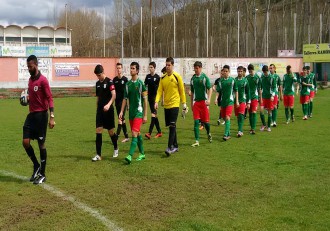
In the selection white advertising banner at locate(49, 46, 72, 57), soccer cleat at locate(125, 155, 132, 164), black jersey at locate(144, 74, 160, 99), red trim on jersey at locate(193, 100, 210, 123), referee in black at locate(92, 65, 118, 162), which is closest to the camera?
soccer cleat at locate(125, 155, 132, 164)

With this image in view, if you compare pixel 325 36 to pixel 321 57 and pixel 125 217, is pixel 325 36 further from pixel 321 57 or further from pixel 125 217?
pixel 125 217

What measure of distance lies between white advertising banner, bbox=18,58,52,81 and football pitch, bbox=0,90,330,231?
22706 mm

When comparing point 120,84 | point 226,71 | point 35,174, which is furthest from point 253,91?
point 35,174

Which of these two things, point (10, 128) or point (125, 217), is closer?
point (125, 217)

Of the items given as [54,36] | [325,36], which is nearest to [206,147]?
[325,36]

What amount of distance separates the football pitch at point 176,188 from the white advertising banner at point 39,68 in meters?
22.7

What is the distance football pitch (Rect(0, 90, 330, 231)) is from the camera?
5.34 meters

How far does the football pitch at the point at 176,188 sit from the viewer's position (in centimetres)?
534

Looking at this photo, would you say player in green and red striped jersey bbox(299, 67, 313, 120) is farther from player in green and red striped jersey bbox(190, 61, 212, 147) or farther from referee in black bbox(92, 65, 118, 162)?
referee in black bbox(92, 65, 118, 162)

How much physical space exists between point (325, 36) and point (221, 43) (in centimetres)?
1339

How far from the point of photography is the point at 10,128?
14.6 meters

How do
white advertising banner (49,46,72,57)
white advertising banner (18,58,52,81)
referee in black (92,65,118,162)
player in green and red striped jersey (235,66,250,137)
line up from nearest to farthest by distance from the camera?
referee in black (92,65,118,162), player in green and red striped jersey (235,66,250,137), white advertising banner (18,58,52,81), white advertising banner (49,46,72,57)

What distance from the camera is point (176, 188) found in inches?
270

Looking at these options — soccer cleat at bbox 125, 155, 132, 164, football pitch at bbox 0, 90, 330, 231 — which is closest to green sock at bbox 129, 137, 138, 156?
soccer cleat at bbox 125, 155, 132, 164
